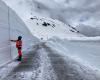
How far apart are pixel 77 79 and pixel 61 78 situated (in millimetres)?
622

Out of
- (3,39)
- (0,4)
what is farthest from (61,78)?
(0,4)

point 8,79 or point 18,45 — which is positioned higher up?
point 18,45

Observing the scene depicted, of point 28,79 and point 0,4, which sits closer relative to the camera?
point 28,79

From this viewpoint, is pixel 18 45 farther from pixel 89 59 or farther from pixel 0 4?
pixel 89 59

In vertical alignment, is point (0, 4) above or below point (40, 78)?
above

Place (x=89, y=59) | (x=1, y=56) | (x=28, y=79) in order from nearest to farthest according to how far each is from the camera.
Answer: (x=28, y=79)
(x=1, y=56)
(x=89, y=59)

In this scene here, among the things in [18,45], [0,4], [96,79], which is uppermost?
[0,4]

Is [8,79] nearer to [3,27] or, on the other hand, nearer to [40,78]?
[40,78]

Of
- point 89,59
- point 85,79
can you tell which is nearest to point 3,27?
point 89,59

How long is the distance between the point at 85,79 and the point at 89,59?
7679mm

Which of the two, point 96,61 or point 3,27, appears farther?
point 3,27

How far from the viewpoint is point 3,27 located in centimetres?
1642

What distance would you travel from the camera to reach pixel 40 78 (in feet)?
31.1

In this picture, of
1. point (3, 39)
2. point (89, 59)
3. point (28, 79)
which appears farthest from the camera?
point (89, 59)
